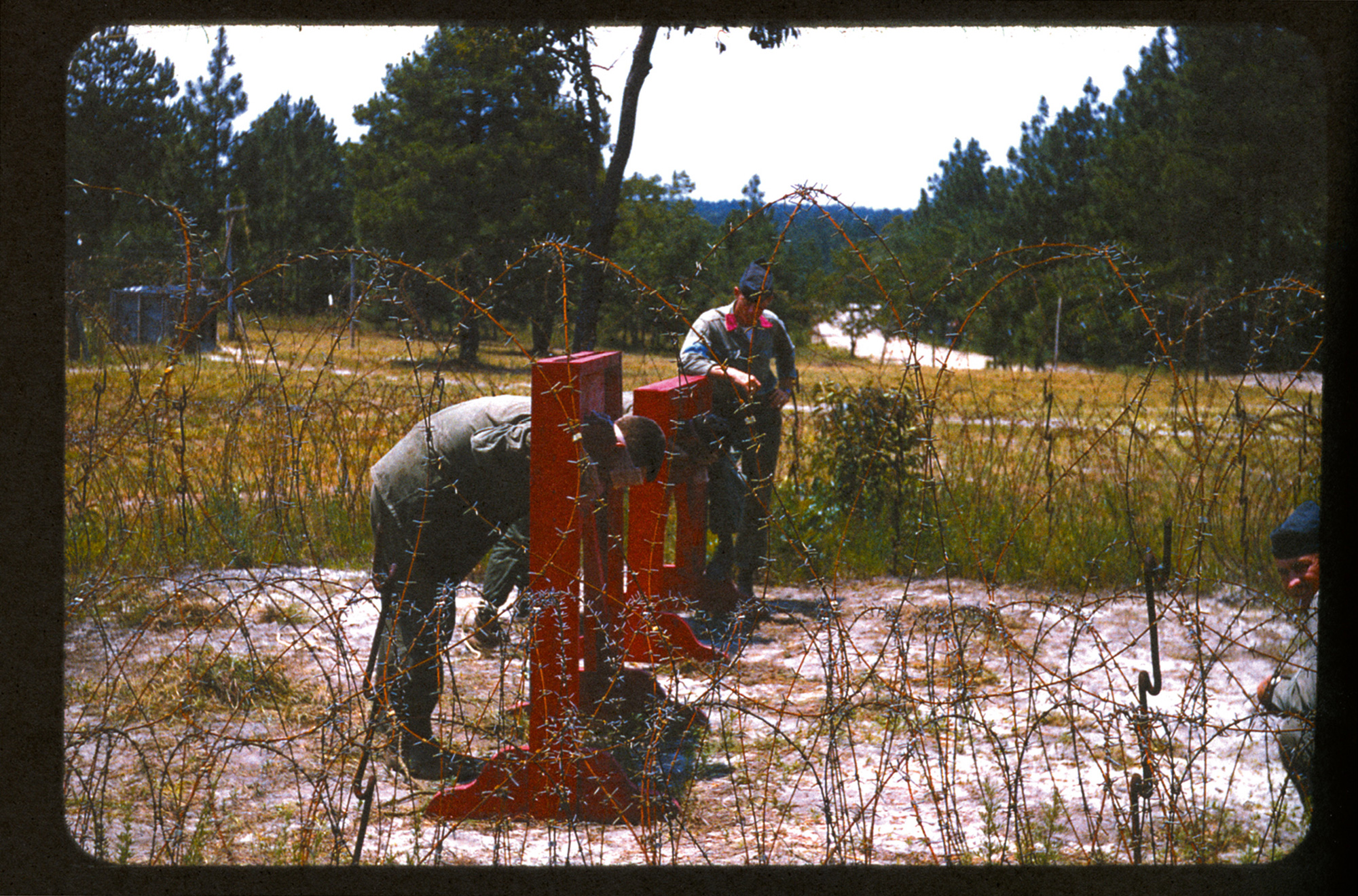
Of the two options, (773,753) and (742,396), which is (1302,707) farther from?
(742,396)

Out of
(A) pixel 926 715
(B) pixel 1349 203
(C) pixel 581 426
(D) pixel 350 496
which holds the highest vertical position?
(B) pixel 1349 203

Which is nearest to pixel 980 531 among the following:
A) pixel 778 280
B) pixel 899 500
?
pixel 899 500

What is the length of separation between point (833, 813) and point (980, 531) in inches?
143

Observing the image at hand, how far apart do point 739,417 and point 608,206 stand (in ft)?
8.56

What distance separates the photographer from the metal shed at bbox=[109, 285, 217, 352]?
396 cm

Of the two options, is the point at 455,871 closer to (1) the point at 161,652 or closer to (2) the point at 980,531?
(1) the point at 161,652

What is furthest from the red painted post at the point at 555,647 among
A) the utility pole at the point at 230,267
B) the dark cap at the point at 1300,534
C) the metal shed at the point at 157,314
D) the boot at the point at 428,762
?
the dark cap at the point at 1300,534

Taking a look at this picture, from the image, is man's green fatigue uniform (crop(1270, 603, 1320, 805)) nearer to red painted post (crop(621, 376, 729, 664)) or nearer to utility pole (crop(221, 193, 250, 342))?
red painted post (crop(621, 376, 729, 664))

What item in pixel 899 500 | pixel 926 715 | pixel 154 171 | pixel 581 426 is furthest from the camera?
pixel 899 500

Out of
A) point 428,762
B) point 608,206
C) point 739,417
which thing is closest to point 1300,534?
point 608,206

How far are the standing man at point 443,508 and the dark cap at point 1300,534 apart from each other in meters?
2.12

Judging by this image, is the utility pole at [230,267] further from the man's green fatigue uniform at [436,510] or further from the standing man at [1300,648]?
the standing man at [1300,648]

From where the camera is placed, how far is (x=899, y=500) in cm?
748

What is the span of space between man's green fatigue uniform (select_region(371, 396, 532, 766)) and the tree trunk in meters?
0.51
